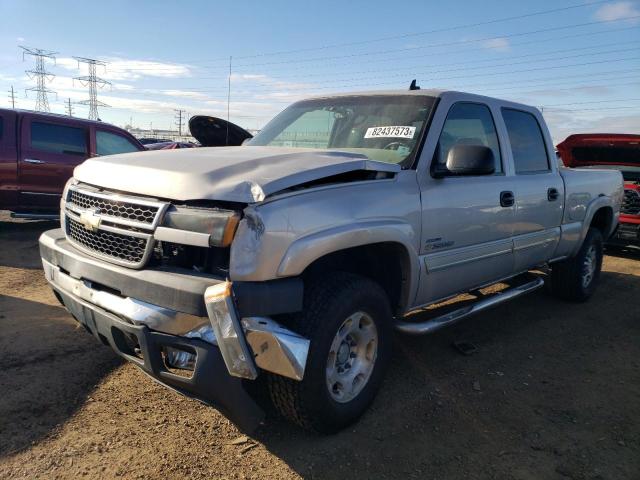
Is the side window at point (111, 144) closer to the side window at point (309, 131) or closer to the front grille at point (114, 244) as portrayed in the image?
the side window at point (309, 131)

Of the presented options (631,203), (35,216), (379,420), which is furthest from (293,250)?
(631,203)

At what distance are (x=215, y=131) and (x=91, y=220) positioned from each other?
8.00 ft

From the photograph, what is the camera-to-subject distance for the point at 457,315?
3645 millimetres

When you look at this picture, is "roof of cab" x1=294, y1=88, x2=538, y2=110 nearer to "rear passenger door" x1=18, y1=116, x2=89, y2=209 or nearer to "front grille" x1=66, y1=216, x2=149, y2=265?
"front grille" x1=66, y1=216, x2=149, y2=265

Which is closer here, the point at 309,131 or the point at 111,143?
the point at 309,131

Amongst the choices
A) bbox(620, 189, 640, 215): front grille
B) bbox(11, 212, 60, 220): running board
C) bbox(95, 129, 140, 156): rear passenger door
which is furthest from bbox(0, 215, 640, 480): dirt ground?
bbox(95, 129, 140, 156): rear passenger door

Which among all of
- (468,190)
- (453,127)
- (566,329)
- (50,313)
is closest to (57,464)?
(50,313)

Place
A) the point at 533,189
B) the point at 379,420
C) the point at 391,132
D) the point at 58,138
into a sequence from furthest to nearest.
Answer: the point at 58,138 → the point at 533,189 → the point at 391,132 → the point at 379,420

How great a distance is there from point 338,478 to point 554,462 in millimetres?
1191

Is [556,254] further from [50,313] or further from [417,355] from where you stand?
[50,313]

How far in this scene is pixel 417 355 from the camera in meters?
4.12

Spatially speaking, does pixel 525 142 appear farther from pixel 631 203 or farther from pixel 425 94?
pixel 631 203

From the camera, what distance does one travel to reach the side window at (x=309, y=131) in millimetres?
4008

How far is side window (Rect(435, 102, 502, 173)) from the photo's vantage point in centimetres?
362
